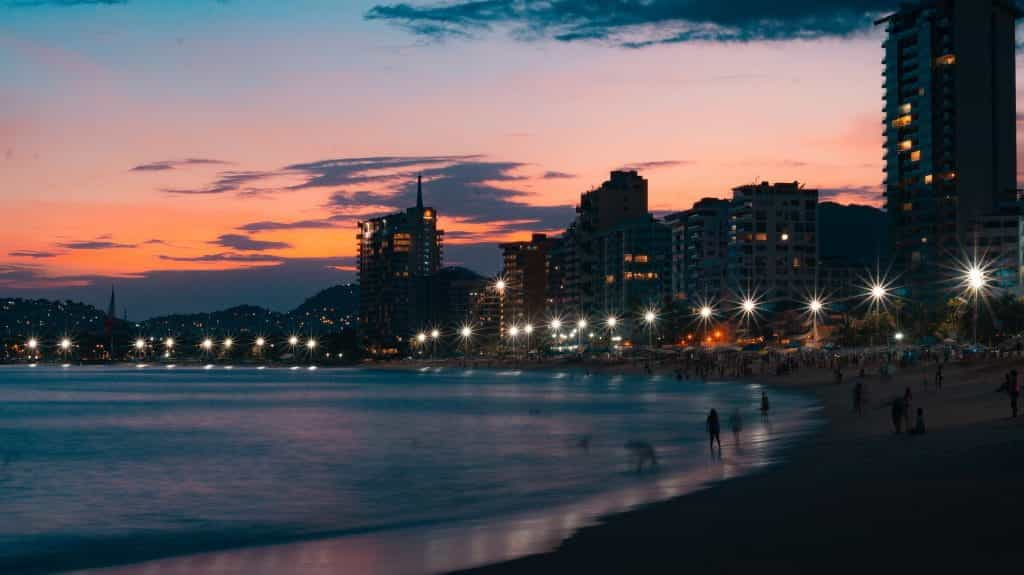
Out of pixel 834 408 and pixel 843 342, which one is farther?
pixel 843 342

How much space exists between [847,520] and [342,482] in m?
22.8

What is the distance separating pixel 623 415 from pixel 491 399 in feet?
109

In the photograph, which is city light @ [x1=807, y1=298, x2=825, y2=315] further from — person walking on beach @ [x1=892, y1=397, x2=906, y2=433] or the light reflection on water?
person walking on beach @ [x1=892, y1=397, x2=906, y2=433]

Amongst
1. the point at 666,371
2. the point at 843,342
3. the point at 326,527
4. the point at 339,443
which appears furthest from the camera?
the point at 666,371

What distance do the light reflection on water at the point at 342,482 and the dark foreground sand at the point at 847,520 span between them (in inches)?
77.2

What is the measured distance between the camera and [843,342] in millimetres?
145250

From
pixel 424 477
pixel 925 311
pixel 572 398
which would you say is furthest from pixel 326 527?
pixel 925 311

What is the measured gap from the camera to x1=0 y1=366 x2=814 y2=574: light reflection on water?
24547 mm

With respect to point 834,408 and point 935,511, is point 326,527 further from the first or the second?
point 834,408

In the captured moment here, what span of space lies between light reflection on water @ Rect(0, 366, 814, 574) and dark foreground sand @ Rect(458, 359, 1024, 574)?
1.96 metres

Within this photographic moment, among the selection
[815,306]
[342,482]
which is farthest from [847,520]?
[815,306]

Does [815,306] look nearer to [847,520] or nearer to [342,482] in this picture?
[342,482]

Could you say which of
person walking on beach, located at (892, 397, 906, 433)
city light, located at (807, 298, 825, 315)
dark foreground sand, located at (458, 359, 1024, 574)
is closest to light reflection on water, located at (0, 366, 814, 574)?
dark foreground sand, located at (458, 359, 1024, 574)

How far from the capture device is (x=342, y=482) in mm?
39969
